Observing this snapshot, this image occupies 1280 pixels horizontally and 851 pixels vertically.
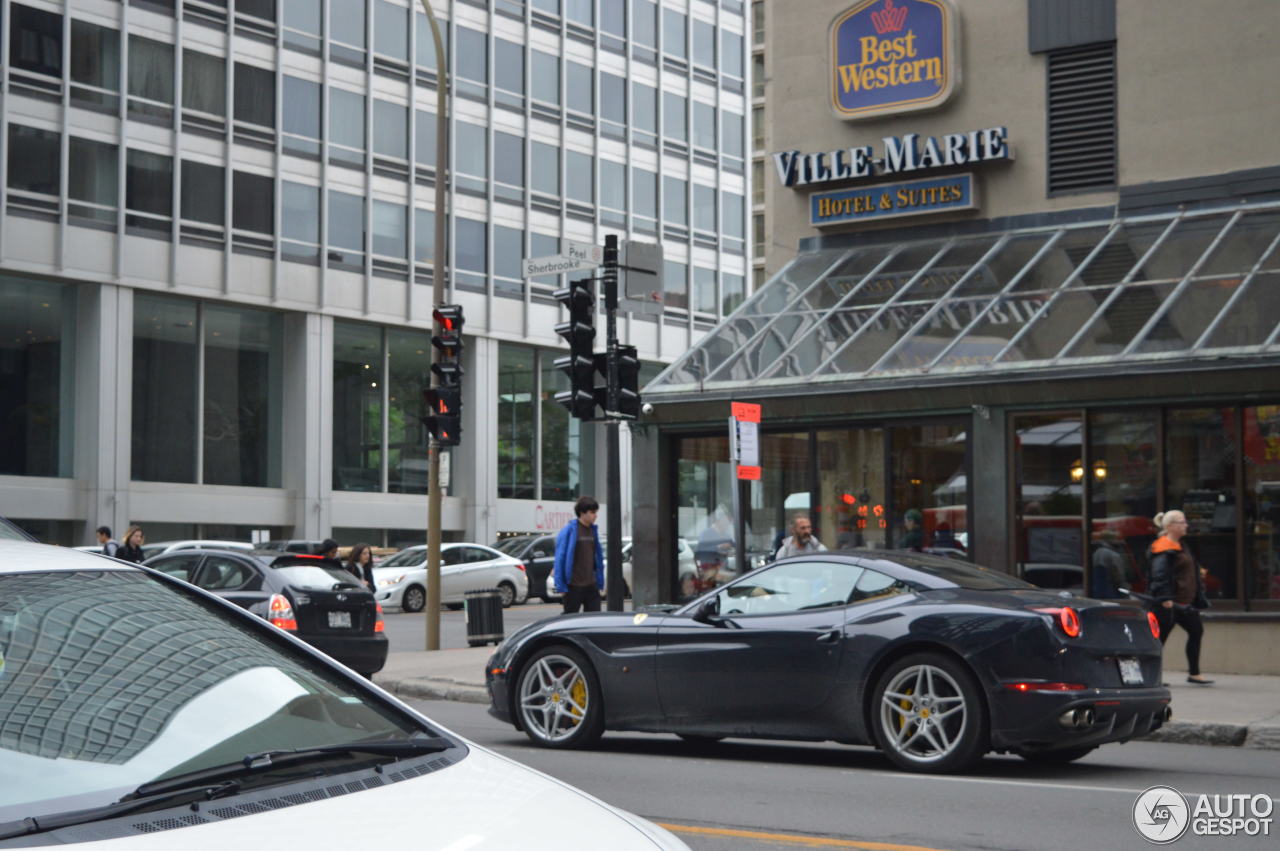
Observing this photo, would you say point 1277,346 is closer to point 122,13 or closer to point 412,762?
point 412,762

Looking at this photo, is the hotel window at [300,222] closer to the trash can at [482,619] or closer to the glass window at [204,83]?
the glass window at [204,83]

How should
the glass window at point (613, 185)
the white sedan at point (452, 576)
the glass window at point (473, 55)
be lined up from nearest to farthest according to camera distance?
Result: the white sedan at point (452, 576) → the glass window at point (473, 55) → the glass window at point (613, 185)

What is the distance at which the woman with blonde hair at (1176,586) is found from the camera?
15594mm

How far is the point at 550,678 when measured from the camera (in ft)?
38.7

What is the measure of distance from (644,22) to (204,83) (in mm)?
18987

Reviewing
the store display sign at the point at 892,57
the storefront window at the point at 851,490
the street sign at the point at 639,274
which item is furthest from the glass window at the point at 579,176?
the street sign at the point at 639,274

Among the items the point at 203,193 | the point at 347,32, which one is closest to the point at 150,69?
the point at 203,193

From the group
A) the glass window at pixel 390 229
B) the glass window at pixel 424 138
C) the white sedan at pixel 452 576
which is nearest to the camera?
the white sedan at pixel 452 576

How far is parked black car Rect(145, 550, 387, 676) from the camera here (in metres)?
16.4

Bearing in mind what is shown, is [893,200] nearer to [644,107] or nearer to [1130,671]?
[1130,671]

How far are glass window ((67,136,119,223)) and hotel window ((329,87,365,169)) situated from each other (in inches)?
277

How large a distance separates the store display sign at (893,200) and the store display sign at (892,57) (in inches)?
45.1

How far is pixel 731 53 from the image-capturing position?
6050cm

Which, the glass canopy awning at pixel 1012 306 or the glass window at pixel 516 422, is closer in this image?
the glass canopy awning at pixel 1012 306
